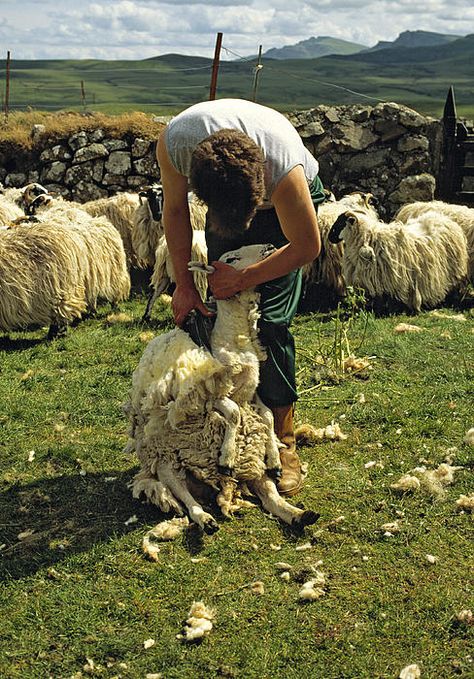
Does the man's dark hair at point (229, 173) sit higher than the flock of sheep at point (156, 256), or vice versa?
the man's dark hair at point (229, 173)

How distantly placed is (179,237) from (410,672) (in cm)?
236

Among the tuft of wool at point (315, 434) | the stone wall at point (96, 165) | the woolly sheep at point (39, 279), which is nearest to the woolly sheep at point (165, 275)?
the woolly sheep at point (39, 279)

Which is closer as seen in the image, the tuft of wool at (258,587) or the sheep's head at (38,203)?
the tuft of wool at (258,587)

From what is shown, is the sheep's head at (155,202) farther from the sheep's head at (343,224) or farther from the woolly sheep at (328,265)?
the sheep's head at (343,224)

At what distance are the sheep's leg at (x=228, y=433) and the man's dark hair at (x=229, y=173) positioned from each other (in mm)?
936

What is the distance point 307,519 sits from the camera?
3879 millimetres

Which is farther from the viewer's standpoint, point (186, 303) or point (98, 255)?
point (98, 255)

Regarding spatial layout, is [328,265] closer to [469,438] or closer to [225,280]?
[469,438]

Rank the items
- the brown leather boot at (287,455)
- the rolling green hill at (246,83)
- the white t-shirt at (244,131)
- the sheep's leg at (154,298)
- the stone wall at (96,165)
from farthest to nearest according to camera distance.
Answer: the rolling green hill at (246,83) → the stone wall at (96,165) → the sheep's leg at (154,298) → the brown leather boot at (287,455) → the white t-shirt at (244,131)

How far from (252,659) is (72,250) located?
5.55m

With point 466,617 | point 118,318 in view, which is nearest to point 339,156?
point 118,318

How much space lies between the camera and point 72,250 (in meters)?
7.92

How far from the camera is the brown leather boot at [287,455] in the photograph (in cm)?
427

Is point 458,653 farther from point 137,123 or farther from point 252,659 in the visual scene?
point 137,123
